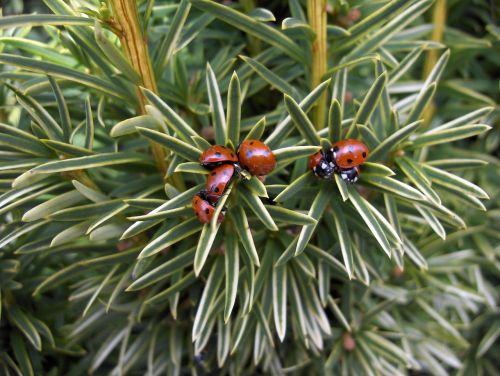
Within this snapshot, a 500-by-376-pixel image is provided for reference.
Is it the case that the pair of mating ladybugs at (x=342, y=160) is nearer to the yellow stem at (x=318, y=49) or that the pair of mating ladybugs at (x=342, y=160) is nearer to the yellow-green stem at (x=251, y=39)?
the yellow stem at (x=318, y=49)

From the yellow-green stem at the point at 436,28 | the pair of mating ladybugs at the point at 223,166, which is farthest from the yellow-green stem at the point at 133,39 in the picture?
the yellow-green stem at the point at 436,28

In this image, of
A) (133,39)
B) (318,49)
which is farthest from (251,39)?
(133,39)

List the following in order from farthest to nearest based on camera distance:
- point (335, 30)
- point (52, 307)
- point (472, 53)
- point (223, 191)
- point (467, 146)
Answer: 1. point (467, 146)
2. point (472, 53)
3. point (52, 307)
4. point (335, 30)
5. point (223, 191)

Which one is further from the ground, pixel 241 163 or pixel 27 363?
pixel 241 163

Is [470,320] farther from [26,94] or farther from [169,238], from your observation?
[26,94]

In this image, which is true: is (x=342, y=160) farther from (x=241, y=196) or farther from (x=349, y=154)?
(x=241, y=196)

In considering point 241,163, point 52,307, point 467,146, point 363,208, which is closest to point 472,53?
point 467,146

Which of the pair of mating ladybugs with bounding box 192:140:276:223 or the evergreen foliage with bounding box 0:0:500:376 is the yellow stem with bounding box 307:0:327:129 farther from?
the pair of mating ladybugs with bounding box 192:140:276:223
